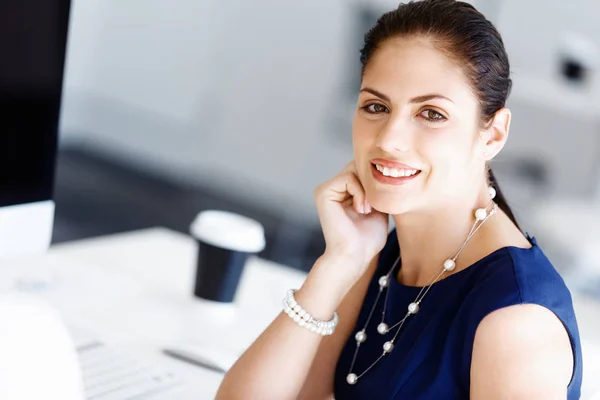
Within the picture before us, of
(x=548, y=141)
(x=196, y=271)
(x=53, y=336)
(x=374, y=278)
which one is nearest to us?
(x=53, y=336)

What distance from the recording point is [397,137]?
45.1 inches

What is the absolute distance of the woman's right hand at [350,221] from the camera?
4.29 ft

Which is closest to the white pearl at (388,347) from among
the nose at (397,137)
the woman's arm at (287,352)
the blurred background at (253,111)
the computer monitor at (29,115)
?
the woman's arm at (287,352)

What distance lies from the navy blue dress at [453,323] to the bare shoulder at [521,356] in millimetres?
17

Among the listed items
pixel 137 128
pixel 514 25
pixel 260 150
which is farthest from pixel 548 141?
pixel 137 128

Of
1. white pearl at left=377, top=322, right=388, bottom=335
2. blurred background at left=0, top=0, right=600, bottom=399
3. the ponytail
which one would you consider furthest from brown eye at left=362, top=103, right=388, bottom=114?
blurred background at left=0, top=0, right=600, bottom=399

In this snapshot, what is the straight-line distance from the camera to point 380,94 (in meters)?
1.17

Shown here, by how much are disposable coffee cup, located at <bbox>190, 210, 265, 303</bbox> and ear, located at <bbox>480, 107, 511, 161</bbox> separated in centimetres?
55

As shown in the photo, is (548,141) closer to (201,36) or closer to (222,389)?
(201,36)

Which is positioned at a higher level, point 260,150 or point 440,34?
point 440,34

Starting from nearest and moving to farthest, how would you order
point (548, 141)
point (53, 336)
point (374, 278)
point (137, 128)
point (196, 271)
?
point (53, 336), point (374, 278), point (196, 271), point (548, 141), point (137, 128)

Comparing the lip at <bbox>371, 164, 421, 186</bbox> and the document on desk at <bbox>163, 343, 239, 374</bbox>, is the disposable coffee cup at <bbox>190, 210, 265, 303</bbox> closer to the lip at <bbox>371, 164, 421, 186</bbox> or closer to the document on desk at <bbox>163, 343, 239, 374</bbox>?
the document on desk at <bbox>163, 343, 239, 374</bbox>

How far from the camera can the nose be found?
1.14 metres

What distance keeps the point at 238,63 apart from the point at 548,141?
228cm
